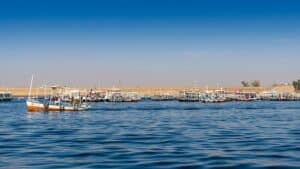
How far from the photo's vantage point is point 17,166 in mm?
30266

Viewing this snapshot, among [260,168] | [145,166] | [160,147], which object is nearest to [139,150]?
[160,147]

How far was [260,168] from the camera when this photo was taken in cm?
2928

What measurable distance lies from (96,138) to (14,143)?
7070 mm

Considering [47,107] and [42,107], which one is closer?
[42,107]

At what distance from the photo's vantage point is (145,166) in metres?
29.9

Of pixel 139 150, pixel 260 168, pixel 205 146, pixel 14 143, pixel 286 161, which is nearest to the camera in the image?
pixel 260 168

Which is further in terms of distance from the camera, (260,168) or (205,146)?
(205,146)

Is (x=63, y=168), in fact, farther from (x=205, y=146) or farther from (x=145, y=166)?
(x=205, y=146)

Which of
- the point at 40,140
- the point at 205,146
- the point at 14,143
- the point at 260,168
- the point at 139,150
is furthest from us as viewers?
the point at 40,140

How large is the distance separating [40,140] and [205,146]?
45.8ft

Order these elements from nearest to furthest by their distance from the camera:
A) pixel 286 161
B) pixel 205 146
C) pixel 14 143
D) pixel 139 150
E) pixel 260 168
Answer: pixel 260 168 → pixel 286 161 → pixel 139 150 → pixel 205 146 → pixel 14 143

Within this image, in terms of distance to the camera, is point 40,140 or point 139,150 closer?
point 139,150

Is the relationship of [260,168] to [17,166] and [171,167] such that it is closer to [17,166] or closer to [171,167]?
[171,167]

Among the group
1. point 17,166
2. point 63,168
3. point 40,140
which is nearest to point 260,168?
point 63,168
